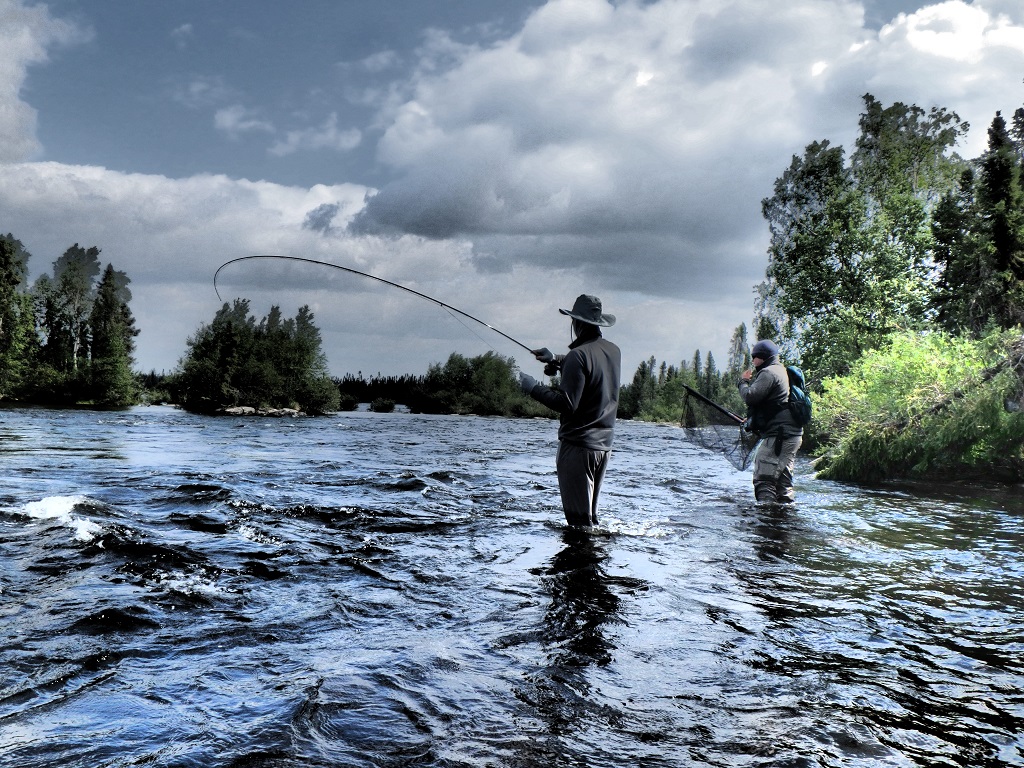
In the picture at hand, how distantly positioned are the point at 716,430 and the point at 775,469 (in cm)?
236

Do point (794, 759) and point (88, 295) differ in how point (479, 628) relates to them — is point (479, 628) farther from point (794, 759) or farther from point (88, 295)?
point (88, 295)

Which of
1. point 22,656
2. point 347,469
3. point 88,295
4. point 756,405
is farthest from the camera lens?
point 88,295

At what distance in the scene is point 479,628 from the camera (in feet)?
17.5

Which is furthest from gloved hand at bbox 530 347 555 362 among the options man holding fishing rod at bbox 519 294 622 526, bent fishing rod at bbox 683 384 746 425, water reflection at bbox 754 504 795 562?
bent fishing rod at bbox 683 384 746 425

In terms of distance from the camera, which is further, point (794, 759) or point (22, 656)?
A: point (22, 656)

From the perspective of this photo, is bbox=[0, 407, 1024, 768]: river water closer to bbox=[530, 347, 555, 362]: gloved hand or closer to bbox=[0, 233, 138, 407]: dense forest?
bbox=[530, 347, 555, 362]: gloved hand

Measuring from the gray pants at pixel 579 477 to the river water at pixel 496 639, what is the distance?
1.38ft

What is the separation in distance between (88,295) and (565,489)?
337 feet

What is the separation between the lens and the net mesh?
1412cm

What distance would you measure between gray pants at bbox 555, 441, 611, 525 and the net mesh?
250 inches

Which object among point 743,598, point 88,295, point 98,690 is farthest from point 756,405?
point 88,295

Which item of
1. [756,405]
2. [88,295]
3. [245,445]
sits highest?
[88,295]

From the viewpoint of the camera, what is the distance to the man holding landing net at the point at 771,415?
11.6 m

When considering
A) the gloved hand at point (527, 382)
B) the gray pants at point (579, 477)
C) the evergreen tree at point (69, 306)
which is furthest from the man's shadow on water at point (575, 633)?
the evergreen tree at point (69, 306)
